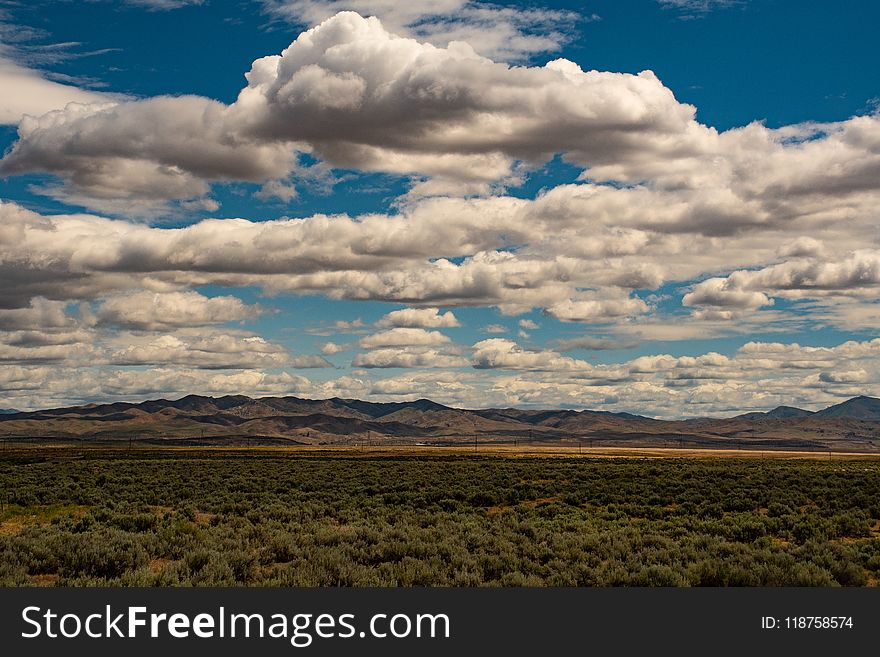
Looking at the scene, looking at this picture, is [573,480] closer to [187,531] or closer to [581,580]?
[187,531]

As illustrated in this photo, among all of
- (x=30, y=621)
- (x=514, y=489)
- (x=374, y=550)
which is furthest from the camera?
(x=514, y=489)

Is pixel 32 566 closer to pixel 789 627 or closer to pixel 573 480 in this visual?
pixel 789 627

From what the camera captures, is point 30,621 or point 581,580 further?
point 581,580

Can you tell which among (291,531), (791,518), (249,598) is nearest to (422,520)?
(291,531)

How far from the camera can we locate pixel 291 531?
23.0m

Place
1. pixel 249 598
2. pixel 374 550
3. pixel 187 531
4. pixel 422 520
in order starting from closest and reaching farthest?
pixel 249 598 → pixel 374 550 → pixel 187 531 → pixel 422 520

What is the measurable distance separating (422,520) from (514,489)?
13.8 m

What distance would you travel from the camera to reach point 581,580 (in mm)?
15672

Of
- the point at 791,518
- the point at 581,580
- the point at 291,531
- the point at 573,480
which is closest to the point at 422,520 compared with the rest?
the point at 291,531

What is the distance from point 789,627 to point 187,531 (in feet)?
55.2

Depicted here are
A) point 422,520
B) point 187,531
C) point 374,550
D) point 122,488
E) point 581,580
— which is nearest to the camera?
point 581,580

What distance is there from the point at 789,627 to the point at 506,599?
425 centimetres

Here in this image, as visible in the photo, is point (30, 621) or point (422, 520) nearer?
point (30, 621)

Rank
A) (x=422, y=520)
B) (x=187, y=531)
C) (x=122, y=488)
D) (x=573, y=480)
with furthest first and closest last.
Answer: (x=573, y=480)
(x=122, y=488)
(x=422, y=520)
(x=187, y=531)
